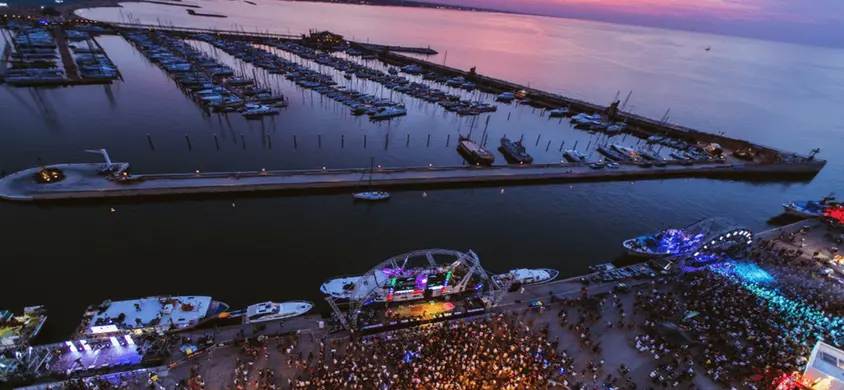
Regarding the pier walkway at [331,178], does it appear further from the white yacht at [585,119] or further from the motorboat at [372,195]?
the white yacht at [585,119]

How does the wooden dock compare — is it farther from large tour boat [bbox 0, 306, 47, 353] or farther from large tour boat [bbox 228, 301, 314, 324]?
large tour boat [bbox 228, 301, 314, 324]

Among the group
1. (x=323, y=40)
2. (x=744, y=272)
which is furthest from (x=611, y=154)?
(x=323, y=40)

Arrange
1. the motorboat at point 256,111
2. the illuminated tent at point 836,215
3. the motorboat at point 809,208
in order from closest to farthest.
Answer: the illuminated tent at point 836,215, the motorboat at point 809,208, the motorboat at point 256,111

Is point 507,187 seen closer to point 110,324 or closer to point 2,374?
point 110,324

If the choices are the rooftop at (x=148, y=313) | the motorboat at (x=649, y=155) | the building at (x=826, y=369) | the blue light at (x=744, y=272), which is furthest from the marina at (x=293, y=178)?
the building at (x=826, y=369)

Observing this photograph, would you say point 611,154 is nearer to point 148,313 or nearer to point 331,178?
point 331,178

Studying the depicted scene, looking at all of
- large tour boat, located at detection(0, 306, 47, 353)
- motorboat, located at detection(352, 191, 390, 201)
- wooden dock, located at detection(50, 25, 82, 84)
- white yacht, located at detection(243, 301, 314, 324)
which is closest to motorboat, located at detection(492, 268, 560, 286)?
white yacht, located at detection(243, 301, 314, 324)
